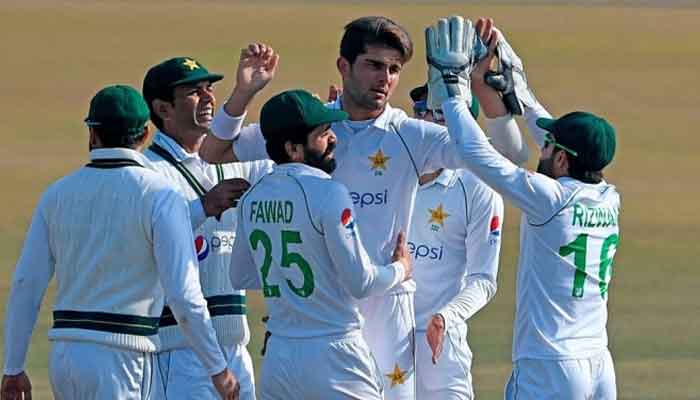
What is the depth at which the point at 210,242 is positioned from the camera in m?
6.97

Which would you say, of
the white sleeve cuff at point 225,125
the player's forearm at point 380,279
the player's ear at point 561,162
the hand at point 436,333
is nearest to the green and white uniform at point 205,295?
the white sleeve cuff at point 225,125

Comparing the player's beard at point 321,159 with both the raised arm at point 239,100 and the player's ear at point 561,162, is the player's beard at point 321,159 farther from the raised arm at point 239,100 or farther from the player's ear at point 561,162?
the player's ear at point 561,162

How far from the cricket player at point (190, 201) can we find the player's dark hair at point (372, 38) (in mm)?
681

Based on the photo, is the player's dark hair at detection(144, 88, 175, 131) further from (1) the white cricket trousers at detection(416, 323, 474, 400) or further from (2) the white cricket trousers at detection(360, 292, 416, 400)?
(1) the white cricket trousers at detection(416, 323, 474, 400)

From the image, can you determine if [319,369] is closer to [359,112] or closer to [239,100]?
[359,112]

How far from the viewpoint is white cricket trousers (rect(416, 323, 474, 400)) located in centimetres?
737

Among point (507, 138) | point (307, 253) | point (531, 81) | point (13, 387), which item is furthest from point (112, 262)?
point (531, 81)

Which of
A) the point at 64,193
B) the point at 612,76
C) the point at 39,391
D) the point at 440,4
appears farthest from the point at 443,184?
the point at 440,4

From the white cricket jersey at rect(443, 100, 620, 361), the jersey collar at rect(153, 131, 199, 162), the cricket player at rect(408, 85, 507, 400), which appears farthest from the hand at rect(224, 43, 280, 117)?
the cricket player at rect(408, 85, 507, 400)

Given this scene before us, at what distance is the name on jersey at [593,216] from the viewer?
6.46m

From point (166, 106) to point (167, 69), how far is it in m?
0.15

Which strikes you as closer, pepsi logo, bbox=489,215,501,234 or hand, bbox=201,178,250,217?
hand, bbox=201,178,250,217

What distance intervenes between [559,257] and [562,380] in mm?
455

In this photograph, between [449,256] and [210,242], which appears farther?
[449,256]
